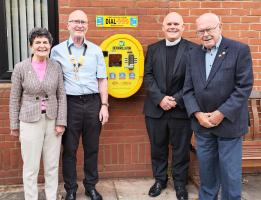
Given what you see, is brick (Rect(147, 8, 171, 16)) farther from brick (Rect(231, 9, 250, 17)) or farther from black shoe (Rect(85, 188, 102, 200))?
black shoe (Rect(85, 188, 102, 200))

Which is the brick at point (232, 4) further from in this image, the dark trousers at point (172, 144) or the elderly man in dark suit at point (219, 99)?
the dark trousers at point (172, 144)

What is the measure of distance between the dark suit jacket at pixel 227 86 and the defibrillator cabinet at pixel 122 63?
3.35ft

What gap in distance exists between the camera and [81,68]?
4.02m

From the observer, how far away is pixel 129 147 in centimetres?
497

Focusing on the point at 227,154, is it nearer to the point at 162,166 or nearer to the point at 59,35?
the point at 162,166

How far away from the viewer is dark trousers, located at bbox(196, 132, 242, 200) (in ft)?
12.0

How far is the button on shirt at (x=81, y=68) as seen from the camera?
401cm

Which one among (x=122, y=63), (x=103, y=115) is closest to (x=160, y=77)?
(x=122, y=63)

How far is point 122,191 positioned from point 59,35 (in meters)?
1.93

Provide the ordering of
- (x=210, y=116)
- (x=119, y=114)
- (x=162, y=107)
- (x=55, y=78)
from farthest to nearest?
1. (x=119, y=114)
2. (x=162, y=107)
3. (x=55, y=78)
4. (x=210, y=116)

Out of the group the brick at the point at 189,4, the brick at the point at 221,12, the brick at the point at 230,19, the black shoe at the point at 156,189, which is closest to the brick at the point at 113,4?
the brick at the point at 189,4

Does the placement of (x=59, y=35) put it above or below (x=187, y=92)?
above

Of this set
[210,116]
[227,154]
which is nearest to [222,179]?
[227,154]

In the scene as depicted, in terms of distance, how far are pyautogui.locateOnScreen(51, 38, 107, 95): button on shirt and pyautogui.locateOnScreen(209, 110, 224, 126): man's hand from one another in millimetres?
1215
